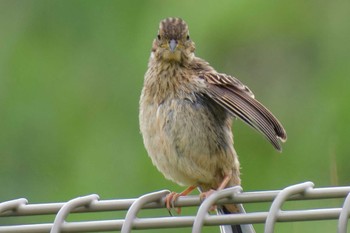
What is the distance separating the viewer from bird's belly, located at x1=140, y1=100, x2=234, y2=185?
20.5ft

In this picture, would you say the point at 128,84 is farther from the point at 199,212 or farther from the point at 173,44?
the point at 199,212

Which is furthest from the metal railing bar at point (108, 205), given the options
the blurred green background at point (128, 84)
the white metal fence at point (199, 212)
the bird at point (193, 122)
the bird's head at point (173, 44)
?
the blurred green background at point (128, 84)

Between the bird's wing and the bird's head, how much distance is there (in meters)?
0.21

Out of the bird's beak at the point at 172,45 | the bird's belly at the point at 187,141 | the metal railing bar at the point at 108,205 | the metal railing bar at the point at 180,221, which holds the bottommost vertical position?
the metal railing bar at the point at 180,221

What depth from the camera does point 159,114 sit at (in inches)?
248

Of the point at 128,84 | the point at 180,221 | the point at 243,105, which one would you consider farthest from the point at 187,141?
the point at 128,84

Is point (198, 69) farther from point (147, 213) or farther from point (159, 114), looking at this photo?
point (147, 213)

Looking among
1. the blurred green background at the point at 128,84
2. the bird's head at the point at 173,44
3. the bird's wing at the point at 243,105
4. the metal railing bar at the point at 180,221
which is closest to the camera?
the metal railing bar at the point at 180,221

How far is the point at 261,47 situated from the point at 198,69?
180 inches

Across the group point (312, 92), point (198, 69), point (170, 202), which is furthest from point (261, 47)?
point (170, 202)

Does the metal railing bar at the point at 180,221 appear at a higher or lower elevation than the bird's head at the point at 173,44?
lower

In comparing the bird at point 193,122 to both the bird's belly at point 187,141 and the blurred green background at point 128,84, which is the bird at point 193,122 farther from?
the blurred green background at point 128,84

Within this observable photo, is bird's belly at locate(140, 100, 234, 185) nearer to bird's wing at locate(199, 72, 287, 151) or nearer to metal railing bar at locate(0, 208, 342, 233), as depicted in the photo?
bird's wing at locate(199, 72, 287, 151)

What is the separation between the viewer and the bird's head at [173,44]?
6.69m
